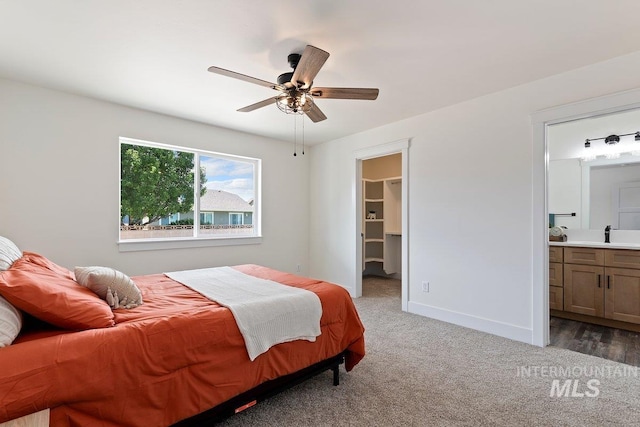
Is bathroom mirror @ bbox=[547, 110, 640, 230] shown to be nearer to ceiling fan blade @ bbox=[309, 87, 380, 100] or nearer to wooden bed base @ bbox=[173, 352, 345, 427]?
ceiling fan blade @ bbox=[309, 87, 380, 100]

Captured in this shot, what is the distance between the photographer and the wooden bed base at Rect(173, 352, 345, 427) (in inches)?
59.9

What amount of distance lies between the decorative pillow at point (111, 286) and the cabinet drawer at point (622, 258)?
4510mm

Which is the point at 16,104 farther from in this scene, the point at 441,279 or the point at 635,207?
the point at 635,207

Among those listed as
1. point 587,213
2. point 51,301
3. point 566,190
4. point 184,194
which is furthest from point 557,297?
point 184,194

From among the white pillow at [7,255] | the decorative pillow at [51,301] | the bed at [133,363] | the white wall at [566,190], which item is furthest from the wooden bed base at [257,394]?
the white wall at [566,190]

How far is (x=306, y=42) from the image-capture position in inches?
87.4

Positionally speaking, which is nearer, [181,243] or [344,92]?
[344,92]

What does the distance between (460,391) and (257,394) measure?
1.39 m

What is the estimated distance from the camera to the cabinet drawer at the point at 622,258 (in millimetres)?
3098

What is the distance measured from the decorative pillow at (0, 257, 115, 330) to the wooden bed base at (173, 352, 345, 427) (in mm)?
659

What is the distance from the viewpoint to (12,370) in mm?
1096

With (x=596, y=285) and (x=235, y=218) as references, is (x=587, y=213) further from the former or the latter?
(x=235, y=218)

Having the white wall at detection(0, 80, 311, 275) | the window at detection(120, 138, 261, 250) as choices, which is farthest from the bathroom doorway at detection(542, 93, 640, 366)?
the white wall at detection(0, 80, 311, 275)

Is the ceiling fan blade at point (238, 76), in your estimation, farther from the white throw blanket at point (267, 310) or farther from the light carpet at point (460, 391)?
the light carpet at point (460, 391)
